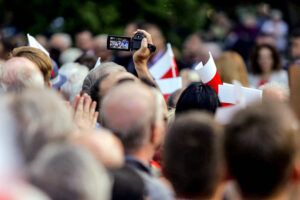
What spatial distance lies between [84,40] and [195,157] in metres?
8.35

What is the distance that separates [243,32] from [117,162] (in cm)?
1401

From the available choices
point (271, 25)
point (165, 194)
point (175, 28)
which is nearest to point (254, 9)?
point (271, 25)

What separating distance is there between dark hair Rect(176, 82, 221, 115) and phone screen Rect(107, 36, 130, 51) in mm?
931

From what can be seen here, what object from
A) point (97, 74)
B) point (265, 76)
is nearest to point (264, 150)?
point (97, 74)

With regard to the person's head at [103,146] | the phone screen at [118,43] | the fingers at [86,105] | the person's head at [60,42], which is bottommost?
the person's head at [60,42]

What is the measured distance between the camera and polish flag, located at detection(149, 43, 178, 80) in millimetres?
7305

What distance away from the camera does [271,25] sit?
1684 cm

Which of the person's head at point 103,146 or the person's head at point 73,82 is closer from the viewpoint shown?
the person's head at point 103,146

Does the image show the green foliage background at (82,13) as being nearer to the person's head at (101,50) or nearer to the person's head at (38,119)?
the person's head at (101,50)

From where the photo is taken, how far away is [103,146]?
3082 mm

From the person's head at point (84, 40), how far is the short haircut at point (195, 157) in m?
7.95

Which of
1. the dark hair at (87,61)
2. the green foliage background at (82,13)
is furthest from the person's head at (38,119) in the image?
the green foliage background at (82,13)

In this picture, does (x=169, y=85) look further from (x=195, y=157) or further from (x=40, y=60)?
(x=195, y=157)

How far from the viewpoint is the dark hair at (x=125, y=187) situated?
317 centimetres
